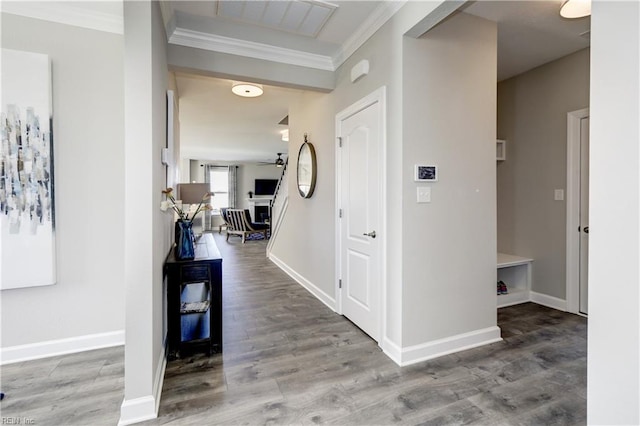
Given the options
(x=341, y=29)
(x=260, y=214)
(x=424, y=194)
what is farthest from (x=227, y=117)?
(x=260, y=214)

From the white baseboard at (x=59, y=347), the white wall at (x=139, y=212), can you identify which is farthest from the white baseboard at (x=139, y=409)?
the white baseboard at (x=59, y=347)

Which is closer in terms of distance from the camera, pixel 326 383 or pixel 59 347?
pixel 326 383

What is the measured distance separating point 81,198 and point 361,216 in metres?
2.22

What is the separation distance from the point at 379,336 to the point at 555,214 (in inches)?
94.7

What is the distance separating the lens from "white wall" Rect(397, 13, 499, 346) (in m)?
2.27

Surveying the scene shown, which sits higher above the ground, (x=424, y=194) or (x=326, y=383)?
(x=424, y=194)

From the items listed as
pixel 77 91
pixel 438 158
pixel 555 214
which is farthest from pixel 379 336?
pixel 77 91

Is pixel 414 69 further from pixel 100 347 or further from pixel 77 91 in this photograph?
pixel 100 347

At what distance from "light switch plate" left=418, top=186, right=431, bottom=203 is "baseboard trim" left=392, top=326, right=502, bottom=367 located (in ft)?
3.48

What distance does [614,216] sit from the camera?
3.18ft

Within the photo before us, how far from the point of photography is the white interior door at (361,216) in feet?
8.38

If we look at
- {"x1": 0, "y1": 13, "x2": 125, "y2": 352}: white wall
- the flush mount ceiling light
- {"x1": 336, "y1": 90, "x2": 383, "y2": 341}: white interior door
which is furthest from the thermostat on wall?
the flush mount ceiling light

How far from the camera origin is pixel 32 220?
7.29ft

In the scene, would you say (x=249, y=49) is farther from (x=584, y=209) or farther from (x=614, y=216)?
(x=584, y=209)
